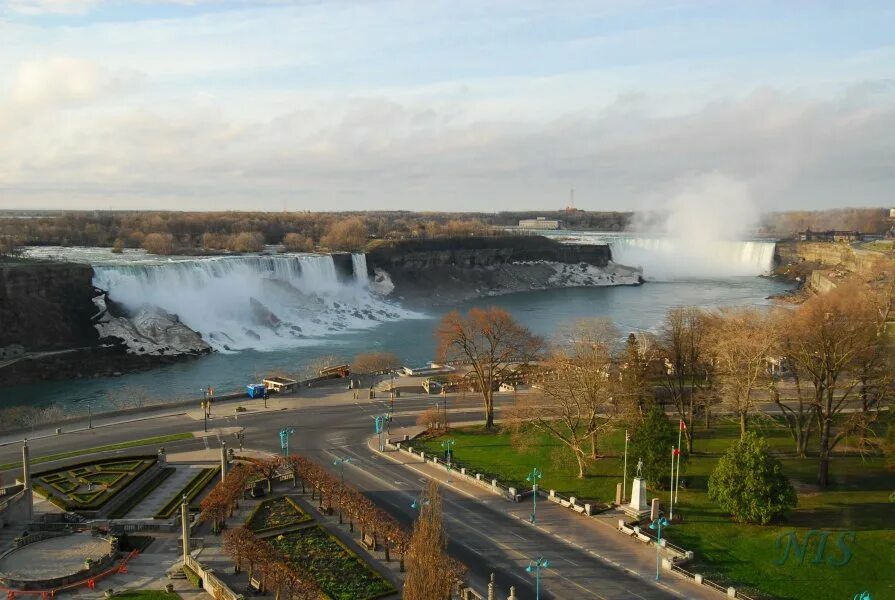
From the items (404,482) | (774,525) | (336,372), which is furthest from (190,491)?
(336,372)

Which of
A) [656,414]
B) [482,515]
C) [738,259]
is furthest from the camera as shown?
[738,259]

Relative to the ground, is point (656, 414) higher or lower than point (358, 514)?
higher

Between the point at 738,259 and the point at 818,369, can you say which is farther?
the point at 738,259

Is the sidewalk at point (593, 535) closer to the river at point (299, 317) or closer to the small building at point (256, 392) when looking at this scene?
the small building at point (256, 392)

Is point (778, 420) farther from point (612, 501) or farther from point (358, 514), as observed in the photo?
point (358, 514)

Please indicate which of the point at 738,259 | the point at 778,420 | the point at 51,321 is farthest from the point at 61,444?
the point at 738,259

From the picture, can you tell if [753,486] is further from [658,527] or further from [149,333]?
[149,333]

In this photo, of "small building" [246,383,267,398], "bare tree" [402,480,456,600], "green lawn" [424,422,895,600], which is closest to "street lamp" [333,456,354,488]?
"green lawn" [424,422,895,600]
